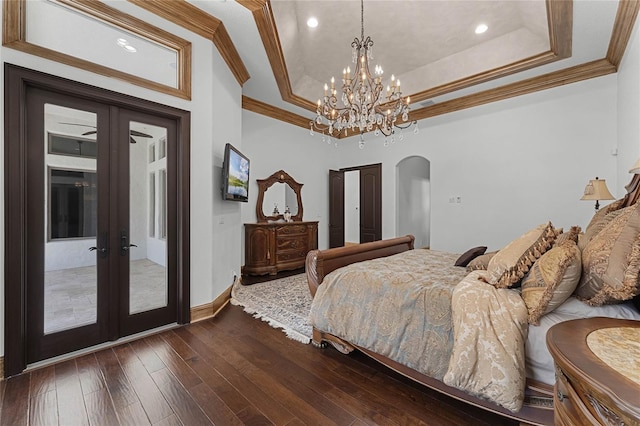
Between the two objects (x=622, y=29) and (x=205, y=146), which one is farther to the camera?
(x=205, y=146)

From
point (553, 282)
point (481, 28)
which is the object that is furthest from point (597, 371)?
point (481, 28)

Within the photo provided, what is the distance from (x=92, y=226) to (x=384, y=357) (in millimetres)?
2812

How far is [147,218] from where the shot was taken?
9.31 feet

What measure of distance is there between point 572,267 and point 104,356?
3421 millimetres

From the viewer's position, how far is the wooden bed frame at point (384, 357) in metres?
1.44

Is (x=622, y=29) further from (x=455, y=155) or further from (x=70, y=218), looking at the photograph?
(x=70, y=218)

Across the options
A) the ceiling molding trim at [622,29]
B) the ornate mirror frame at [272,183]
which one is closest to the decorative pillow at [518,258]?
the ceiling molding trim at [622,29]

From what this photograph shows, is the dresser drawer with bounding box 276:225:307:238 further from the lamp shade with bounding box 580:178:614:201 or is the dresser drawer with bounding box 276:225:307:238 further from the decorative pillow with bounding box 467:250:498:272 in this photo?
the lamp shade with bounding box 580:178:614:201

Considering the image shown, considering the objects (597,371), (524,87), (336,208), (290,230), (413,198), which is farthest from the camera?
(413,198)

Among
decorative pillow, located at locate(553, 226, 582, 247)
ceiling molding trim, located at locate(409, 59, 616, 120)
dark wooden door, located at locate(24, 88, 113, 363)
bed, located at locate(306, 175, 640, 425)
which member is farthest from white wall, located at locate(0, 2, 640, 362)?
decorative pillow, located at locate(553, 226, 582, 247)

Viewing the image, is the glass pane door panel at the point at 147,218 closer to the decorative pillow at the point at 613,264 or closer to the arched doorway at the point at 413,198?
the decorative pillow at the point at 613,264

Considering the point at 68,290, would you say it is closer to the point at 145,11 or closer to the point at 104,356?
the point at 104,356

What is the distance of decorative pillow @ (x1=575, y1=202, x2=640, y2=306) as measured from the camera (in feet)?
3.84

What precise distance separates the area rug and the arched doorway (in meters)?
3.26
